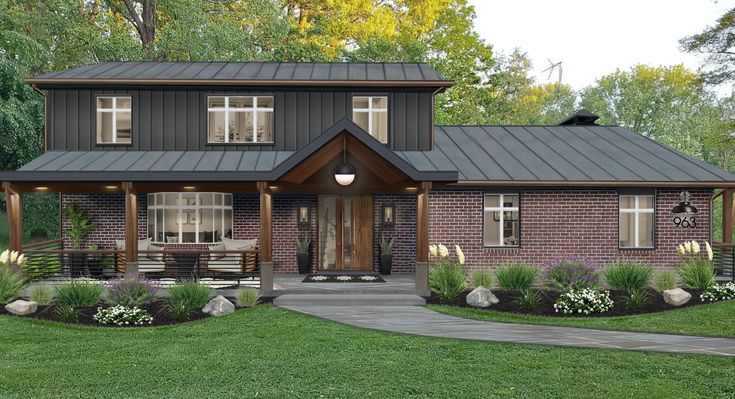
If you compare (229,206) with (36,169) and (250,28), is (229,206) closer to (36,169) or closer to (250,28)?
(36,169)

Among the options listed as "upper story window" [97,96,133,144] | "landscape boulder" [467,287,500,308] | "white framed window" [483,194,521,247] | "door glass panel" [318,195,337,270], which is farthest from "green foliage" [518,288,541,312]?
"upper story window" [97,96,133,144]

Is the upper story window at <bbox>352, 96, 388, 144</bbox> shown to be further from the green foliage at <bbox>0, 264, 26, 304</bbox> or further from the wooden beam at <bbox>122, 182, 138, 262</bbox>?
the green foliage at <bbox>0, 264, 26, 304</bbox>

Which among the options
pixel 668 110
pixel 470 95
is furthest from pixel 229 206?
pixel 668 110

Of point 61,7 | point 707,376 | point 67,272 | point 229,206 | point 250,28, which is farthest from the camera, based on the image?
point 250,28

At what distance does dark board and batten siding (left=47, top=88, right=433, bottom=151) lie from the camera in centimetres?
1673

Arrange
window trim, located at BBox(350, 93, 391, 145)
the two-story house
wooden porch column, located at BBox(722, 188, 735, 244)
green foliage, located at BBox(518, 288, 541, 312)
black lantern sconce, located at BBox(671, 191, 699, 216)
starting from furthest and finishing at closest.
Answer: window trim, located at BBox(350, 93, 391, 145), wooden porch column, located at BBox(722, 188, 735, 244), the two-story house, black lantern sconce, located at BBox(671, 191, 699, 216), green foliage, located at BBox(518, 288, 541, 312)

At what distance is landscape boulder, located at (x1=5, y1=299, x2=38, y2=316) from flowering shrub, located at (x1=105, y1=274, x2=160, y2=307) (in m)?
1.36

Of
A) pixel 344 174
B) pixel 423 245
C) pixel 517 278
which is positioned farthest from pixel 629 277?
pixel 344 174

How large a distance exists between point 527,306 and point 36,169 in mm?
11700

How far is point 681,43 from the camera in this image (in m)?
25.2

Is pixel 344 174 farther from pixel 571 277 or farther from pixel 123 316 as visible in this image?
pixel 571 277

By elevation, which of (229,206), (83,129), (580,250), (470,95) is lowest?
(580,250)

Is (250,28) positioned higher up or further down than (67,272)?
higher up

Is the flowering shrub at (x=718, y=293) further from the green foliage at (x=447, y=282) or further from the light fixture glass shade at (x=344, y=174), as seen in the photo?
the light fixture glass shade at (x=344, y=174)
